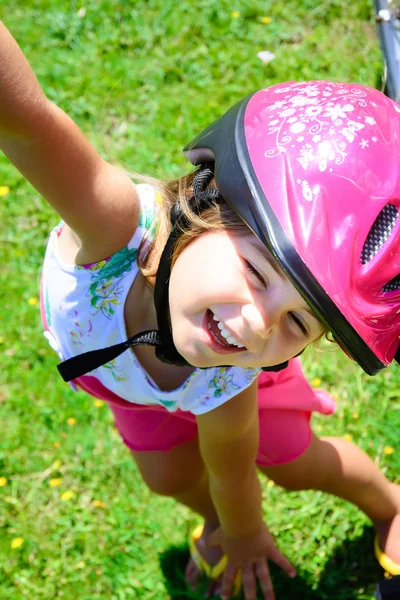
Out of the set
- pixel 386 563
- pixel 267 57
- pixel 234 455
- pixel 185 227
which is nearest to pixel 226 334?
pixel 185 227

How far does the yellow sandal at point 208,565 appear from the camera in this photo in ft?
9.13

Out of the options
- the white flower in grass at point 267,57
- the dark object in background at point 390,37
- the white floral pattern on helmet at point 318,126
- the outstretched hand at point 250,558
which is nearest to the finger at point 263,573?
the outstretched hand at point 250,558

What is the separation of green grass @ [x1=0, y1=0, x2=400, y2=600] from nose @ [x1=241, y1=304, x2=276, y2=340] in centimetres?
87

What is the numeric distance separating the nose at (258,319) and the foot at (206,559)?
1.48 meters

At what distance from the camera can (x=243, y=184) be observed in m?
1.61

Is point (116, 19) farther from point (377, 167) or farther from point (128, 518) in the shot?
point (377, 167)

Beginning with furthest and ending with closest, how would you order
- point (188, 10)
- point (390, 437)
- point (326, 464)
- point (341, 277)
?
point (188, 10), point (390, 437), point (326, 464), point (341, 277)

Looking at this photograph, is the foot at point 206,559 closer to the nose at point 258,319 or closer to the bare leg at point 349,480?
the bare leg at point 349,480

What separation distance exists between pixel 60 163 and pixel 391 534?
6.58ft

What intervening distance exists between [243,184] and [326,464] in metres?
1.42

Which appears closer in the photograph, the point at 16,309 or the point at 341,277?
the point at 341,277

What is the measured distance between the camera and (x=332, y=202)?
1.56 meters

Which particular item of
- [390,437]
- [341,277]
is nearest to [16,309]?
[390,437]

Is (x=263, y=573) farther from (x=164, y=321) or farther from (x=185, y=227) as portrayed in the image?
(x=185, y=227)
